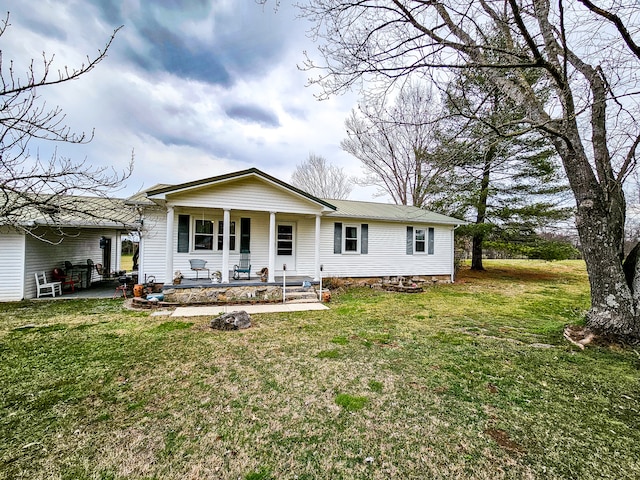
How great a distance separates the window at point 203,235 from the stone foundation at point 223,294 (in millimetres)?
1973

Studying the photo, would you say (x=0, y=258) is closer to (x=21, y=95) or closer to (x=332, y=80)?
(x=21, y=95)

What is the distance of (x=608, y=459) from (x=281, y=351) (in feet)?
12.7

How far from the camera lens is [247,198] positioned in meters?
9.17

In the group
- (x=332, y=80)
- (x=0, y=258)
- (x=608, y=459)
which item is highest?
(x=332, y=80)

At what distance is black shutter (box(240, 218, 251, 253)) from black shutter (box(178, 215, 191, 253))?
182 centimetres

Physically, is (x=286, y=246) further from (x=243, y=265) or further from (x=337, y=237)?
(x=337, y=237)

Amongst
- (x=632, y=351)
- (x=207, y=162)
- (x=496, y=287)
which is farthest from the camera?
(x=207, y=162)

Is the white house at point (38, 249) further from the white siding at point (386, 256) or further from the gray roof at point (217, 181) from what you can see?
the white siding at point (386, 256)

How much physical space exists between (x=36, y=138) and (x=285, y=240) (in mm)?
8190

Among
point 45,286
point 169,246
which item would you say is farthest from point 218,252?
point 45,286

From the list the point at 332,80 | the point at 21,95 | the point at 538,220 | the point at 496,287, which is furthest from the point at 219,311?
the point at 538,220

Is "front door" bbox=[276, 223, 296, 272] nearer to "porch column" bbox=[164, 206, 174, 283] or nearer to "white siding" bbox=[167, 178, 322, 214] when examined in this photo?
"white siding" bbox=[167, 178, 322, 214]

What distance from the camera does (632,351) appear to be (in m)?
4.47

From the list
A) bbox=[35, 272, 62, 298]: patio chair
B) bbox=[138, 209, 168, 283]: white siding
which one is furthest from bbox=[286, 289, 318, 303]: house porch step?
bbox=[35, 272, 62, 298]: patio chair
